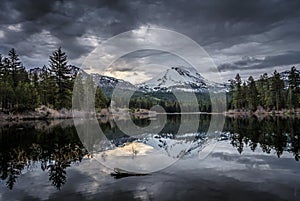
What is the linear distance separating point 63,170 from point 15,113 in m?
51.9

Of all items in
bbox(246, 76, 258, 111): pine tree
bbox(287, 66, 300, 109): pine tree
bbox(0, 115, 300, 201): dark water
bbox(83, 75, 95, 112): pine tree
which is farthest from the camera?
bbox(246, 76, 258, 111): pine tree

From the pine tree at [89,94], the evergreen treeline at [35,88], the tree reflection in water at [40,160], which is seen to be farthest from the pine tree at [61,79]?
the tree reflection in water at [40,160]

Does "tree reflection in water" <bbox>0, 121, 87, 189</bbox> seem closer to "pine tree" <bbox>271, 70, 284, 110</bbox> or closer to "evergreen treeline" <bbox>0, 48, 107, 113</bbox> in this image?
"evergreen treeline" <bbox>0, 48, 107, 113</bbox>

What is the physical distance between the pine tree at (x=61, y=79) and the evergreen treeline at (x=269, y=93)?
207 ft

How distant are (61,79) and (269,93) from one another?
226ft

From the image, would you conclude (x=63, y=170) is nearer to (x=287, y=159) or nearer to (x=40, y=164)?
(x=40, y=164)

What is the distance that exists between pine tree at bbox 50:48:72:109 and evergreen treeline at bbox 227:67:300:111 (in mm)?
63098

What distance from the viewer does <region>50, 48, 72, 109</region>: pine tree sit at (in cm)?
6712

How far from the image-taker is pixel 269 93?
92.5m

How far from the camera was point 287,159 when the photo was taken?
14.9 metres

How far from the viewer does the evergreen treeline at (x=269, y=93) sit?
84594 mm

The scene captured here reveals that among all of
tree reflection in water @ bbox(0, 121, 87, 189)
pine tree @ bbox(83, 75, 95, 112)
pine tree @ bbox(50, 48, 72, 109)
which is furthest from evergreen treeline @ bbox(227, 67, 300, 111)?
tree reflection in water @ bbox(0, 121, 87, 189)

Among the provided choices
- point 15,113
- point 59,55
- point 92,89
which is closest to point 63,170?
point 15,113

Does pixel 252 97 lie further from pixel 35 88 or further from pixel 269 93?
pixel 35 88
